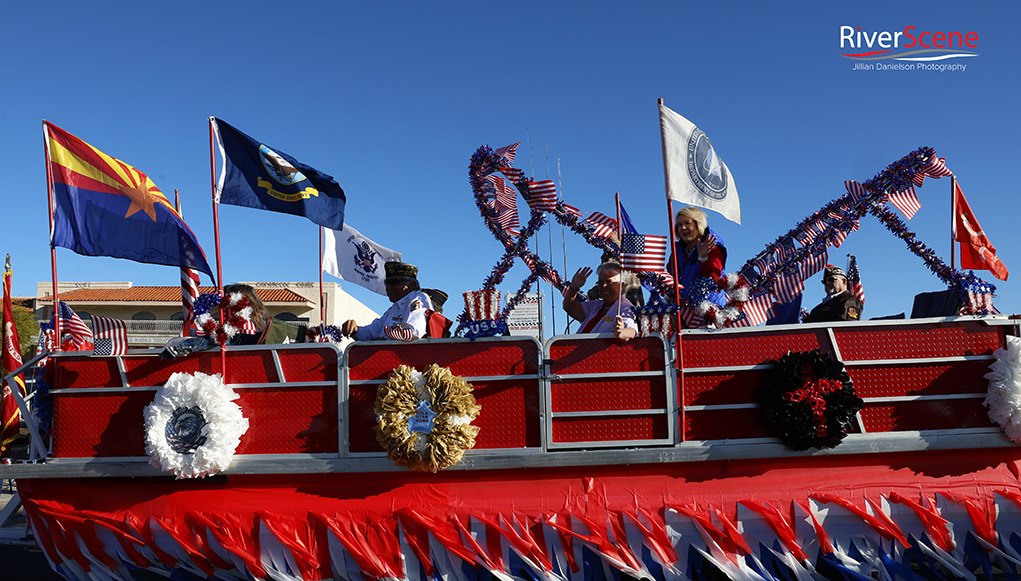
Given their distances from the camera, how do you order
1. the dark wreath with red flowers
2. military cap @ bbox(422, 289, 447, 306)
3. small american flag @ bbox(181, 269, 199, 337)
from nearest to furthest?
the dark wreath with red flowers < small american flag @ bbox(181, 269, 199, 337) < military cap @ bbox(422, 289, 447, 306)

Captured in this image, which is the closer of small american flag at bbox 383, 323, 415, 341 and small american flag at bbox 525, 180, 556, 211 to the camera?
small american flag at bbox 383, 323, 415, 341

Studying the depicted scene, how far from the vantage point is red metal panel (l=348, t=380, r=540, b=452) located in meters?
4.28

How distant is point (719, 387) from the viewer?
4.28m

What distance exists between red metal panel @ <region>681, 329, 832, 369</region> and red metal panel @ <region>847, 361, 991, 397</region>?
39cm

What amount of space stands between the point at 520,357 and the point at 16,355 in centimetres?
502

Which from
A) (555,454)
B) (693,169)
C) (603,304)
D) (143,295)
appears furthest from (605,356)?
(143,295)

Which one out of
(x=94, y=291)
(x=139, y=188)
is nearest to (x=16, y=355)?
(x=139, y=188)

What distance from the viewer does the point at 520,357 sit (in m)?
4.31

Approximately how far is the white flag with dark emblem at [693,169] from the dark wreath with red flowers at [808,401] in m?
1.14

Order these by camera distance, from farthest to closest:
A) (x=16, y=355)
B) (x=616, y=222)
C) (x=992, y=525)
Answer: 1. (x=16, y=355)
2. (x=616, y=222)
3. (x=992, y=525)

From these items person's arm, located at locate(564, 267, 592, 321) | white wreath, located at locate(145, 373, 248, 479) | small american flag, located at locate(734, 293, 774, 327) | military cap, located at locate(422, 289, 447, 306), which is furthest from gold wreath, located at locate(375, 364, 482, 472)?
military cap, located at locate(422, 289, 447, 306)

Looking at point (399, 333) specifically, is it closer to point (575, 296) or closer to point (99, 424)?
point (575, 296)

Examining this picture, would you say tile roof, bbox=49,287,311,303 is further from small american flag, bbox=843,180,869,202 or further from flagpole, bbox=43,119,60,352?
small american flag, bbox=843,180,869,202

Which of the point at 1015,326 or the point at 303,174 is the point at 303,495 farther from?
the point at 1015,326
